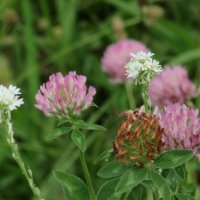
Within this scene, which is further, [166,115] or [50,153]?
[50,153]

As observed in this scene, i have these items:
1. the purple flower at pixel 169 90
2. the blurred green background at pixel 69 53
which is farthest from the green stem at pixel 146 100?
the blurred green background at pixel 69 53

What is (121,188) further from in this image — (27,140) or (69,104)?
(27,140)

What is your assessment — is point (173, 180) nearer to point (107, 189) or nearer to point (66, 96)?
point (107, 189)

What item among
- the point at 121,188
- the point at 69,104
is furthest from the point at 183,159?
the point at 69,104

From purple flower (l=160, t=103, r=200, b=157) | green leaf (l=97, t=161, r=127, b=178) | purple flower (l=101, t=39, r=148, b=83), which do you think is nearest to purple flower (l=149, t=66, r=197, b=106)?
purple flower (l=101, t=39, r=148, b=83)

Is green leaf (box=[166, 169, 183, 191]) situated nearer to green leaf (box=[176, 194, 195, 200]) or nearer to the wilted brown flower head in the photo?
green leaf (box=[176, 194, 195, 200])

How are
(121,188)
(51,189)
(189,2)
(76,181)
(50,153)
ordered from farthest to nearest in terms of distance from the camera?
(189,2) < (50,153) < (51,189) < (76,181) < (121,188)
